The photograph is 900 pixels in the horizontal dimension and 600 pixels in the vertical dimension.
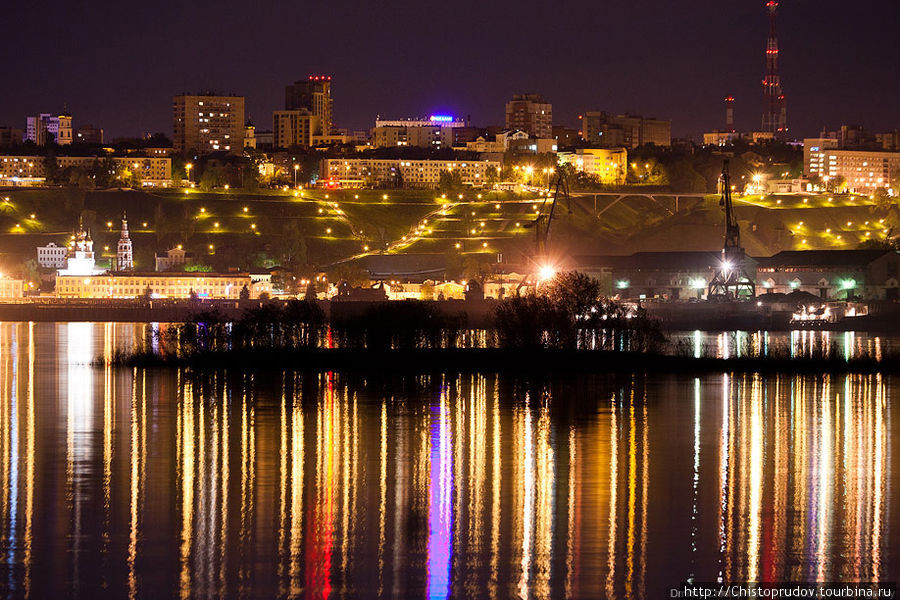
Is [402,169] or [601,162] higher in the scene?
[601,162]

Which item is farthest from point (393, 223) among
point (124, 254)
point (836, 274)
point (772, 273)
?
point (836, 274)

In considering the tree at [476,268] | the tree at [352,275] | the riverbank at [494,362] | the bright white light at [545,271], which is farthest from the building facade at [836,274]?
the riverbank at [494,362]

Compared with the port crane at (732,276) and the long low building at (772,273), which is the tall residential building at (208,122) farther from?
the port crane at (732,276)

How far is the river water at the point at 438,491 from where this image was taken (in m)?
13.8

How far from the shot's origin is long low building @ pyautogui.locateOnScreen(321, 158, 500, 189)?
387 ft

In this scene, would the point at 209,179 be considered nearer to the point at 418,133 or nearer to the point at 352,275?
the point at 352,275

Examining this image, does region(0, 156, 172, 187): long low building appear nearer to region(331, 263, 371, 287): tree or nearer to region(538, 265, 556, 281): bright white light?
region(331, 263, 371, 287): tree

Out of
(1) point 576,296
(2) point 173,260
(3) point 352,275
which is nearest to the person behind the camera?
(1) point 576,296

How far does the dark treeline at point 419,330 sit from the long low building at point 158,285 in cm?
4121

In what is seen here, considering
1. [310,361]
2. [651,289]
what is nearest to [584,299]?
[310,361]

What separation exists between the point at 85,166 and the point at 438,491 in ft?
333

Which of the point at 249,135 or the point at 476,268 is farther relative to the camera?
the point at 249,135

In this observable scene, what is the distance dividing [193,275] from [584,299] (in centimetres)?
4635

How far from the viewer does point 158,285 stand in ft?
268
